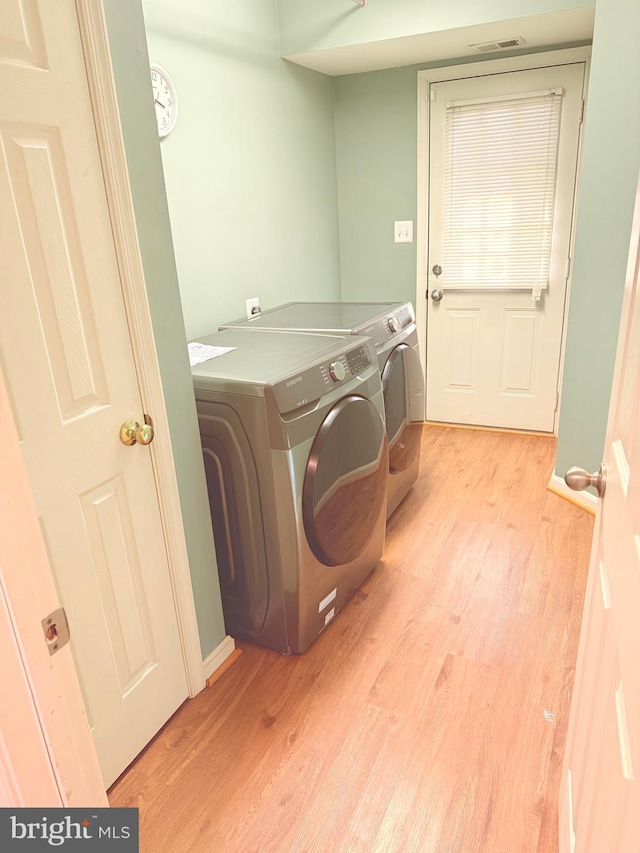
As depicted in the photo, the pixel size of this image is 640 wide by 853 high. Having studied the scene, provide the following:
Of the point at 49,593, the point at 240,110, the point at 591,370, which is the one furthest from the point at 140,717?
the point at 240,110

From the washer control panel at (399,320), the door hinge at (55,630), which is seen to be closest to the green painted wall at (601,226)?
the washer control panel at (399,320)

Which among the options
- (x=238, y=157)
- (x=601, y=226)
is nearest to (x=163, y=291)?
(x=238, y=157)

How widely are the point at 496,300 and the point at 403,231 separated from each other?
0.72 meters

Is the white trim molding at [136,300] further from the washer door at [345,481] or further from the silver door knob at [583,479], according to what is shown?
the silver door knob at [583,479]

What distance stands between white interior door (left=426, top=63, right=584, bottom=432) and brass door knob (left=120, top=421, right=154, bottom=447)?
262cm

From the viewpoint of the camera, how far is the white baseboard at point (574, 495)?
271cm

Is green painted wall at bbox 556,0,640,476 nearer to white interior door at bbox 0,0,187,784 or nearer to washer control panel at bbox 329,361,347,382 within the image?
washer control panel at bbox 329,361,347,382

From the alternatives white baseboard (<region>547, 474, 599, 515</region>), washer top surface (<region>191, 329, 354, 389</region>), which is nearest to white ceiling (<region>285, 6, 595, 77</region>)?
washer top surface (<region>191, 329, 354, 389</region>)

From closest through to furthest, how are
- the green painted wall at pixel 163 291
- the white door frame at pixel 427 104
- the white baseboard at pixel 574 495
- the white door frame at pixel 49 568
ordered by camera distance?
the white door frame at pixel 49 568 < the green painted wall at pixel 163 291 < the white baseboard at pixel 574 495 < the white door frame at pixel 427 104

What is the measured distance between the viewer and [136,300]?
4.36ft

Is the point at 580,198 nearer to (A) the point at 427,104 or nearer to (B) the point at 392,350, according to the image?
(B) the point at 392,350

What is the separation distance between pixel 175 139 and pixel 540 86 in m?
2.04

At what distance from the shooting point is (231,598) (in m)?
1.93

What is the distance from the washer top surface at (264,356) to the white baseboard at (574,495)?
141 centimetres
